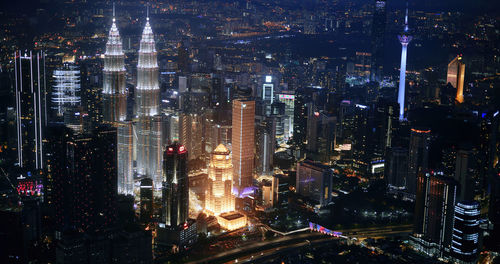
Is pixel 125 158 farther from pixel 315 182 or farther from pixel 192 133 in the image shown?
pixel 315 182

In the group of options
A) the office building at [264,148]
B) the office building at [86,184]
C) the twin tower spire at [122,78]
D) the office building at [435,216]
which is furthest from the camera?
the office building at [264,148]

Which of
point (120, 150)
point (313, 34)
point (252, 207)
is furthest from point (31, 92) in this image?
point (313, 34)

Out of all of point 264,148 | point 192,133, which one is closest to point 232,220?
point 264,148

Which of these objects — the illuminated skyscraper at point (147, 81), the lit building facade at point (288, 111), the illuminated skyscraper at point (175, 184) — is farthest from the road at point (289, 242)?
the lit building facade at point (288, 111)

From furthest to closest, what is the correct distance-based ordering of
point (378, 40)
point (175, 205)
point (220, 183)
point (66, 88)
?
point (378, 40) < point (66, 88) < point (220, 183) < point (175, 205)

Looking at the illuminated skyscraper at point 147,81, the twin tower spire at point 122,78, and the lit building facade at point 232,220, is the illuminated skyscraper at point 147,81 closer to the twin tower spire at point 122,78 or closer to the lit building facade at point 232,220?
the twin tower spire at point 122,78

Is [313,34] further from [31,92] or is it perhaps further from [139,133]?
[31,92]
